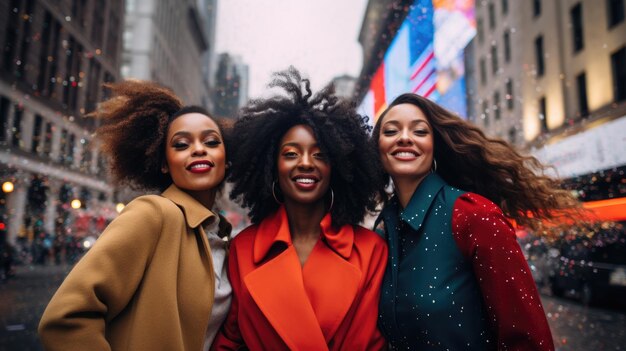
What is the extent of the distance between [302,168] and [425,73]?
29.4ft

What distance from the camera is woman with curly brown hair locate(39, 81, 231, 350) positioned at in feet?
6.63

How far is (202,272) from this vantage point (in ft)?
8.11

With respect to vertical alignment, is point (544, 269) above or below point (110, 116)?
below

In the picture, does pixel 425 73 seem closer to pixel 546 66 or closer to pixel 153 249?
pixel 153 249

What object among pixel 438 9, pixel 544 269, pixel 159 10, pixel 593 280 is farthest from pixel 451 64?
pixel 159 10

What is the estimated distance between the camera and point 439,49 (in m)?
11.8

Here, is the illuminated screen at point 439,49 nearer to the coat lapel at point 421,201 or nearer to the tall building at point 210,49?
the coat lapel at point 421,201

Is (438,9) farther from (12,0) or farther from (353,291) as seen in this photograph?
(12,0)

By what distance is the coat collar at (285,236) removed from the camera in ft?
9.07

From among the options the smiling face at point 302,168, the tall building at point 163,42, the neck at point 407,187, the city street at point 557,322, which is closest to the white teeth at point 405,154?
the neck at point 407,187

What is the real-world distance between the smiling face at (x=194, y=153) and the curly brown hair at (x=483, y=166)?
1063mm

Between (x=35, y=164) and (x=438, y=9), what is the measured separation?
23.3 meters

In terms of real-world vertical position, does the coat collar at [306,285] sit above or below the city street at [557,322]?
above

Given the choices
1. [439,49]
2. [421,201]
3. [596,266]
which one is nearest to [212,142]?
[421,201]
